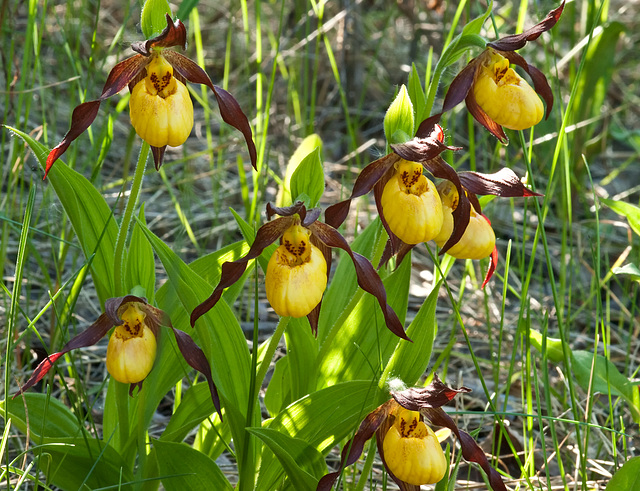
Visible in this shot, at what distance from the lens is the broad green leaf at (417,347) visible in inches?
50.1

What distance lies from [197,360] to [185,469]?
255 mm

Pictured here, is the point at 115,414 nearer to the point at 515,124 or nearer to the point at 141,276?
the point at 141,276

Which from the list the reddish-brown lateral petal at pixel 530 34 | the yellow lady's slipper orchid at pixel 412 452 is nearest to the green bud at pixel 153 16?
the reddish-brown lateral petal at pixel 530 34

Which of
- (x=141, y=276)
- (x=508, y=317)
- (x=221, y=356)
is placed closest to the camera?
(x=221, y=356)

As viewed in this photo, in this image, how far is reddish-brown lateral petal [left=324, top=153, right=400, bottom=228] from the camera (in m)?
1.29

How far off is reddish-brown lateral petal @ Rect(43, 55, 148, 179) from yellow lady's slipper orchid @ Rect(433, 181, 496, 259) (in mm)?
734

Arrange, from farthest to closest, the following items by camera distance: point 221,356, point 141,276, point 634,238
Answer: point 634,238 < point 141,276 < point 221,356

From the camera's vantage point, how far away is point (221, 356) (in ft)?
4.34

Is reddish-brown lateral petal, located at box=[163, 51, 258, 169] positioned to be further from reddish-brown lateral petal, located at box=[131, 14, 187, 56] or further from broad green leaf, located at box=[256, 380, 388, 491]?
broad green leaf, located at box=[256, 380, 388, 491]

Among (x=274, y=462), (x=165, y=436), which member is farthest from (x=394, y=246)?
(x=165, y=436)

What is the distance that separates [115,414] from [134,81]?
80 cm

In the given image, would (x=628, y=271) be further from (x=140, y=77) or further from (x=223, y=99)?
(x=140, y=77)

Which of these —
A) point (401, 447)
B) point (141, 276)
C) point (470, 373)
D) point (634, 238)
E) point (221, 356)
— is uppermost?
point (141, 276)

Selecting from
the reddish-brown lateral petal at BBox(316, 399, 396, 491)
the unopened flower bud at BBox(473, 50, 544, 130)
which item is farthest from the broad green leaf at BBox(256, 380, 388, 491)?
the unopened flower bud at BBox(473, 50, 544, 130)
